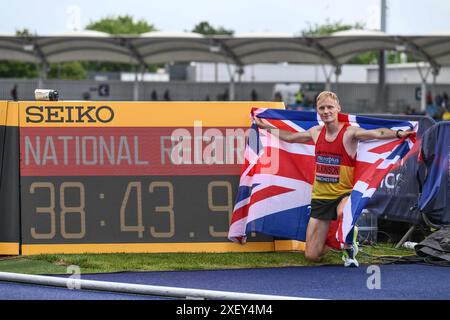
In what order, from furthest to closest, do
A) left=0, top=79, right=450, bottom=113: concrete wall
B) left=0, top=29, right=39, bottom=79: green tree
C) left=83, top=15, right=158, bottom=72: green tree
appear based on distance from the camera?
left=83, top=15, right=158, bottom=72: green tree, left=0, top=29, right=39, bottom=79: green tree, left=0, top=79, right=450, bottom=113: concrete wall

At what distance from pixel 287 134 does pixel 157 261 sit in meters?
2.03

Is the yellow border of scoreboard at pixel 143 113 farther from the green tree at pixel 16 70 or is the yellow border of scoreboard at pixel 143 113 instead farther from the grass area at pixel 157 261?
the green tree at pixel 16 70

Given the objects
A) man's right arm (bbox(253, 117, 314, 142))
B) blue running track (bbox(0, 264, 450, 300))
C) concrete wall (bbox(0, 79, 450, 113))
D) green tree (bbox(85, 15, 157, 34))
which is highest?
green tree (bbox(85, 15, 157, 34))

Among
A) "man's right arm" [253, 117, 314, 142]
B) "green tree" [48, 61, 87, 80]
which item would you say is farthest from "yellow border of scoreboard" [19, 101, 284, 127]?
"green tree" [48, 61, 87, 80]

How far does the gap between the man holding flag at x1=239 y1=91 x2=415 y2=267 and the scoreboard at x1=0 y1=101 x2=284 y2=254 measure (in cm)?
89

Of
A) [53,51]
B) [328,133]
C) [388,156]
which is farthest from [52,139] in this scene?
[53,51]

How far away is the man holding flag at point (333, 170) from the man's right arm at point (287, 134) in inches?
11.8

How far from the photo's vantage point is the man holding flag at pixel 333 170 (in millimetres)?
8969

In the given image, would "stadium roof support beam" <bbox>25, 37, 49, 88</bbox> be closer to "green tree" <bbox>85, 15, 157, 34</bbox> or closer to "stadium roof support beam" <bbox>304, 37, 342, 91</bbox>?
"stadium roof support beam" <bbox>304, 37, 342, 91</bbox>

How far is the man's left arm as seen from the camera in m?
9.01

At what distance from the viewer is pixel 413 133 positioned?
906cm

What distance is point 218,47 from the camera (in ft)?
131

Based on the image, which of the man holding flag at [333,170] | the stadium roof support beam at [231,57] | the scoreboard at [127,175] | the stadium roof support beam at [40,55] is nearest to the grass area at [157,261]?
the scoreboard at [127,175]
